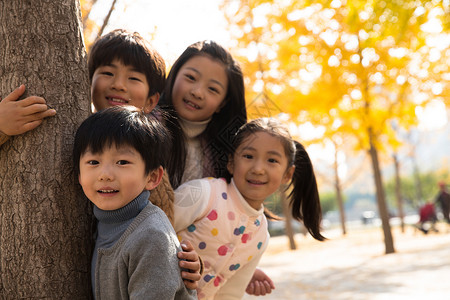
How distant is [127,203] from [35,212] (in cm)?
37

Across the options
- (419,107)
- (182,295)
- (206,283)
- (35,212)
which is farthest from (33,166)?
(419,107)

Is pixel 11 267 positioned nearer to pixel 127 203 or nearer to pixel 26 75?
pixel 127 203

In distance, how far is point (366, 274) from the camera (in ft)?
24.7

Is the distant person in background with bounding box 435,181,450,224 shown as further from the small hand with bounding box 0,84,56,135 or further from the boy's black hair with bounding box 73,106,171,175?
→ the small hand with bounding box 0,84,56,135

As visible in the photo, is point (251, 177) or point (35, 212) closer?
point (35, 212)

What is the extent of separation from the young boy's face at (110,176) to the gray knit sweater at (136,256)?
2.3 inches

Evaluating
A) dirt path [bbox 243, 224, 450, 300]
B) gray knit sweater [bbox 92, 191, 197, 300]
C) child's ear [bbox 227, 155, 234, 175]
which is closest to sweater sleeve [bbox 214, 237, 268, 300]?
child's ear [bbox 227, 155, 234, 175]

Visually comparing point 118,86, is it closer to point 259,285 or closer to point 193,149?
point 193,149

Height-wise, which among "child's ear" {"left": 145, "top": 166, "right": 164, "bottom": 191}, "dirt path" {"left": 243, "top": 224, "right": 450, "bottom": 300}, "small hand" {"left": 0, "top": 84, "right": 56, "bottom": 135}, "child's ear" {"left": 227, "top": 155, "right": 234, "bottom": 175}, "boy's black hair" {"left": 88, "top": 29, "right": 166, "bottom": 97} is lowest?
"dirt path" {"left": 243, "top": 224, "right": 450, "bottom": 300}

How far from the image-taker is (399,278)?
6.90 metres

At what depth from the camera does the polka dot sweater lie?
2.37m

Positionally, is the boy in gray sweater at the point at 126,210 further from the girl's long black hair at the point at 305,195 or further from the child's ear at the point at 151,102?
the girl's long black hair at the point at 305,195

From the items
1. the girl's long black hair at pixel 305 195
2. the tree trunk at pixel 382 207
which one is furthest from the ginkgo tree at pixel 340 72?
the girl's long black hair at pixel 305 195

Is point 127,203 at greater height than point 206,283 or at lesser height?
greater
